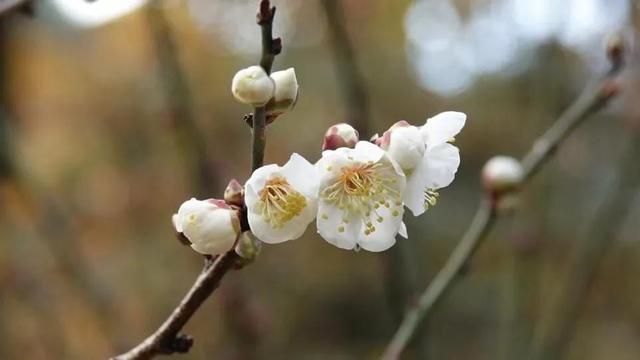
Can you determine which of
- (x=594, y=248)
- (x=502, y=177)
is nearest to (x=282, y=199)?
(x=502, y=177)

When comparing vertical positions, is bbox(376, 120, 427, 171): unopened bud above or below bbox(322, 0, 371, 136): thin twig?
above

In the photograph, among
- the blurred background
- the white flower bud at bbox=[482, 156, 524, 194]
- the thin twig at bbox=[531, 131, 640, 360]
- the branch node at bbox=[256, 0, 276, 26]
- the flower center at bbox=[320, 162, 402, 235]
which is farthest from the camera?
the blurred background

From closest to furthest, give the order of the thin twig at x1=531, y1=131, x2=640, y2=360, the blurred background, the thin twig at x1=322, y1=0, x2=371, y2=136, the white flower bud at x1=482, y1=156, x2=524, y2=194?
the white flower bud at x1=482, y1=156, x2=524, y2=194 < the thin twig at x1=322, y1=0, x2=371, y2=136 < the thin twig at x1=531, y1=131, x2=640, y2=360 < the blurred background

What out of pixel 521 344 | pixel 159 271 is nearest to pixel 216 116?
pixel 159 271

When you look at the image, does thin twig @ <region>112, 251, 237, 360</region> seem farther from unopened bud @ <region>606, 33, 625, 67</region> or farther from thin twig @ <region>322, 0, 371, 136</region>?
unopened bud @ <region>606, 33, 625, 67</region>

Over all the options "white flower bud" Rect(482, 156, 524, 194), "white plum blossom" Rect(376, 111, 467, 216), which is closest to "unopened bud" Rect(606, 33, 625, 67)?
"white flower bud" Rect(482, 156, 524, 194)

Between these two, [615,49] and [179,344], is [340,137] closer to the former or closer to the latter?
[179,344]

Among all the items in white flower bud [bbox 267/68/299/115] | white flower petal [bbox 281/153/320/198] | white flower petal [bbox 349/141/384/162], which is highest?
white flower bud [bbox 267/68/299/115]

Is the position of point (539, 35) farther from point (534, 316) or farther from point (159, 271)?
point (159, 271)

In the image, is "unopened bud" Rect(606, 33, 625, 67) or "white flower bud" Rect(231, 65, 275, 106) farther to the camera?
"unopened bud" Rect(606, 33, 625, 67)
